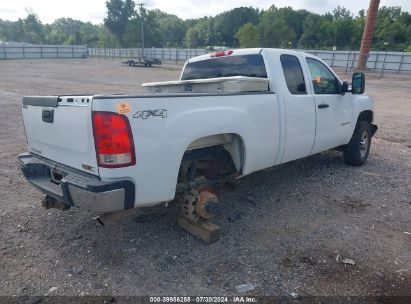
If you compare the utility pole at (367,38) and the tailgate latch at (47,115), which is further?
the utility pole at (367,38)

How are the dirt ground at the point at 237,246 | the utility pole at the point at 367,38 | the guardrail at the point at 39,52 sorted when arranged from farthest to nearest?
the guardrail at the point at 39,52 → the utility pole at the point at 367,38 → the dirt ground at the point at 237,246

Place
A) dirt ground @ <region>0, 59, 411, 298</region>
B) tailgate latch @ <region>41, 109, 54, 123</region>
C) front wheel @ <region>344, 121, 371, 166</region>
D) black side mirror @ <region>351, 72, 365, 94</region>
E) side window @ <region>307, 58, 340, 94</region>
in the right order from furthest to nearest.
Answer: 1. front wheel @ <region>344, 121, 371, 166</region>
2. black side mirror @ <region>351, 72, 365, 94</region>
3. side window @ <region>307, 58, 340, 94</region>
4. tailgate latch @ <region>41, 109, 54, 123</region>
5. dirt ground @ <region>0, 59, 411, 298</region>

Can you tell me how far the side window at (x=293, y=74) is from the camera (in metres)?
4.49

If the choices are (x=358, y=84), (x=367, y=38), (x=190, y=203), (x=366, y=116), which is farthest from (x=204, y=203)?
(x=367, y=38)

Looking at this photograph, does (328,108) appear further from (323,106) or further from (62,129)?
(62,129)

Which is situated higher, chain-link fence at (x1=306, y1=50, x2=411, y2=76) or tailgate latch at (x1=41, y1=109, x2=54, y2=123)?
chain-link fence at (x1=306, y1=50, x2=411, y2=76)

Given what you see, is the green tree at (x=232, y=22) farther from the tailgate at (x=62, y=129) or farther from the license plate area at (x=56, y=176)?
the license plate area at (x=56, y=176)

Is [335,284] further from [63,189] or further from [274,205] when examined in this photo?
[63,189]

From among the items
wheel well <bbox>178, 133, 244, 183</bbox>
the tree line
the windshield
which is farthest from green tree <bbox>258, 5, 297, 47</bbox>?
wheel well <bbox>178, 133, 244, 183</bbox>

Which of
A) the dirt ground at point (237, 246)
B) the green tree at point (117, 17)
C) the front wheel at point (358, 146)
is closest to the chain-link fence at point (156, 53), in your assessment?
the green tree at point (117, 17)

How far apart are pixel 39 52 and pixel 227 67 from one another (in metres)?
65.1

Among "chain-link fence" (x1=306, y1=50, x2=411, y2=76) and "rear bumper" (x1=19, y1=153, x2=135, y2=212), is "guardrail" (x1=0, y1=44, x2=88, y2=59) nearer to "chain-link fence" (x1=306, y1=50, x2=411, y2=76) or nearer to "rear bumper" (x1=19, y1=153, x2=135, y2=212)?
"chain-link fence" (x1=306, y1=50, x2=411, y2=76)

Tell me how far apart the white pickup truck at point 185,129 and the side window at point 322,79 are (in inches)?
0.6

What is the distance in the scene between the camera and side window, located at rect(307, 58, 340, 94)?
4980 millimetres
